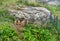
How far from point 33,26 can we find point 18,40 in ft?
4.68

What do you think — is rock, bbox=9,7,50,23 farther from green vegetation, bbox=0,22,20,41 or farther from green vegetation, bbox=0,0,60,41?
green vegetation, bbox=0,22,20,41

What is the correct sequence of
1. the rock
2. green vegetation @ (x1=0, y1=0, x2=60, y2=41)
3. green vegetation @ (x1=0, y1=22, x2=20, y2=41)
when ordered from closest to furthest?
green vegetation @ (x1=0, y1=22, x2=20, y2=41), green vegetation @ (x1=0, y1=0, x2=60, y2=41), the rock

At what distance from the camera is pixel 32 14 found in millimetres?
12617

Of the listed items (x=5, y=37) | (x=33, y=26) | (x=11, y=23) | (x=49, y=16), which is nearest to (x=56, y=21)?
(x=49, y=16)

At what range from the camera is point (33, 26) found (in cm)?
1166

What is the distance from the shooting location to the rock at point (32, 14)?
12290mm

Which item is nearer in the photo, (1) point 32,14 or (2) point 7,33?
(2) point 7,33

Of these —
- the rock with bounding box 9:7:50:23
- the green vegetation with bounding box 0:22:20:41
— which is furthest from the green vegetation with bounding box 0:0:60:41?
the rock with bounding box 9:7:50:23

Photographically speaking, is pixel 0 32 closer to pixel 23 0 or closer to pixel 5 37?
pixel 5 37

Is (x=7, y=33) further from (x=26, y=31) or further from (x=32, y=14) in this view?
(x=32, y=14)

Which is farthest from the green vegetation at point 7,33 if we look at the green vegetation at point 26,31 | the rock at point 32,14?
the rock at point 32,14

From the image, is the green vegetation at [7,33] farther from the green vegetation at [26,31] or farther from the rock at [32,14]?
the rock at [32,14]

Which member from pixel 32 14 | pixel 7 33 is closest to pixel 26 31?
pixel 7 33

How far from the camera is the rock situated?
12290 mm
